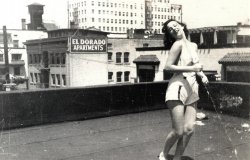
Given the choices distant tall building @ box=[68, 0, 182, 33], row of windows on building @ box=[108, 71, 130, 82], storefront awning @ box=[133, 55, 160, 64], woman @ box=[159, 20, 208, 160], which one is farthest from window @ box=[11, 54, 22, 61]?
woman @ box=[159, 20, 208, 160]

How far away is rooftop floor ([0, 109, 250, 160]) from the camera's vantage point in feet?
20.0

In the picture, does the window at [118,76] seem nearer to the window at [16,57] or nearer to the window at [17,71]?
the window at [17,71]

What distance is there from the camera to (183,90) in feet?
14.7

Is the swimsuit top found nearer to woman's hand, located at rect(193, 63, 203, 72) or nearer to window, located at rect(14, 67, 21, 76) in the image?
woman's hand, located at rect(193, 63, 203, 72)

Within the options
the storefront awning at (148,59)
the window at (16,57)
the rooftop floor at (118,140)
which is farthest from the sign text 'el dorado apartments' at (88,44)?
the rooftop floor at (118,140)

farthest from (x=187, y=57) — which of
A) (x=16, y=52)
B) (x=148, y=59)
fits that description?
(x=16, y=52)

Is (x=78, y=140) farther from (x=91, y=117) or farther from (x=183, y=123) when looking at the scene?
(x=183, y=123)

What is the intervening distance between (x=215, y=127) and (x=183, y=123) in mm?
4604

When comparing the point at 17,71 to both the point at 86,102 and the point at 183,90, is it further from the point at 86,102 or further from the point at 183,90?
the point at 183,90

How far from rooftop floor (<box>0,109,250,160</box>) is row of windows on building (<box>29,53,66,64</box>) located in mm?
33890

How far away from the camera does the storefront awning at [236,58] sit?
26.2 m

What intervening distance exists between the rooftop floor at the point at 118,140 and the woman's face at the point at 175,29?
2.32m

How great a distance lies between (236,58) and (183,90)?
24.3 metres

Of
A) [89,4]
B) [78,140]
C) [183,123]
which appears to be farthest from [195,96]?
[89,4]
